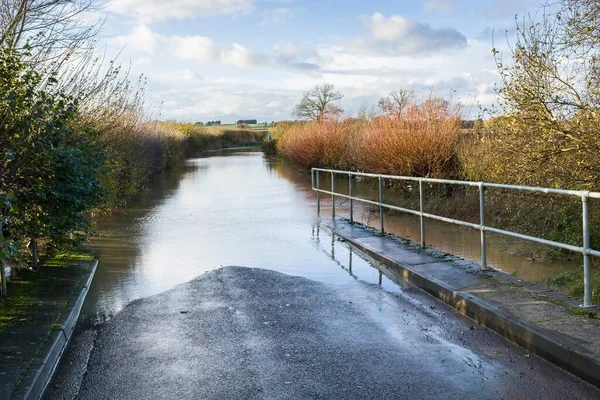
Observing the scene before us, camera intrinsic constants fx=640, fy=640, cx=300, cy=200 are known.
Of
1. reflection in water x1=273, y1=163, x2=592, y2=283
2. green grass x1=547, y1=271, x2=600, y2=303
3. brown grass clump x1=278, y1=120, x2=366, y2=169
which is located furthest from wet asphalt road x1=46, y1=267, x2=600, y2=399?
brown grass clump x1=278, y1=120, x2=366, y2=169

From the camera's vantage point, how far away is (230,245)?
1213 centimetres

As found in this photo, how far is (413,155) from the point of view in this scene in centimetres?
1831

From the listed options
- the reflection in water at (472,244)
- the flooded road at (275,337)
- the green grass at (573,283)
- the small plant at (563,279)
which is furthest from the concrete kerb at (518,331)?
the reflection in water at (472,244)

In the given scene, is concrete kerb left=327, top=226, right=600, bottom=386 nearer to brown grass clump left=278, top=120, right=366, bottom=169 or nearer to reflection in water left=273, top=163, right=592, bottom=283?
reflection in water left=273, top=163, right=592, bottom=283

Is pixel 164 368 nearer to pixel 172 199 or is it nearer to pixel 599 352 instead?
pixel 599 352

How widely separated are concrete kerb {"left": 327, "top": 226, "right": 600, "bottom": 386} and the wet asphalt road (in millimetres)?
106

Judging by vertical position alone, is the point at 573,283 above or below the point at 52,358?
below

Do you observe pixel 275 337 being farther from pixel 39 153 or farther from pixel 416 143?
pixel 416 143

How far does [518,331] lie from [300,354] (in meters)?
1.99

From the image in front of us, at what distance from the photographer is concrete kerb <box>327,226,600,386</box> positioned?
4906mm

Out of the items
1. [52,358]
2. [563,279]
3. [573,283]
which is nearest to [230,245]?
[563,279]

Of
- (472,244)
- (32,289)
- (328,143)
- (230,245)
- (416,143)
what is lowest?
(472,244)

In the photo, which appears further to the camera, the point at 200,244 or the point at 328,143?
the point at 328,143

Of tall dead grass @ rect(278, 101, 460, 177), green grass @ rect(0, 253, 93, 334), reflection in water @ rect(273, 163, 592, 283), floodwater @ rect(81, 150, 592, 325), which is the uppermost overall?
tall dead grass @ rect(278, 101, 460, 177)
